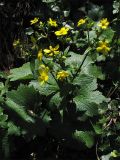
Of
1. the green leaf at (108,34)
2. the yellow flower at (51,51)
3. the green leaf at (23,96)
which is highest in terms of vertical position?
the yellow flower at (51,51)

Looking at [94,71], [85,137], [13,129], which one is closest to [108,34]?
[94,71]

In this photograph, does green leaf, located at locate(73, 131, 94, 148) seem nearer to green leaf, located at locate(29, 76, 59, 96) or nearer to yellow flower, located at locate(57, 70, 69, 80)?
green leaf, located at locate(29, 76, 59, 96)

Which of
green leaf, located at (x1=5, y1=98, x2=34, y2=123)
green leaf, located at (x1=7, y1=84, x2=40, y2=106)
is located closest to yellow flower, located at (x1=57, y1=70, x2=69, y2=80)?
green leaf, located at (x1=7, y1=84, x2=40, y2=106)

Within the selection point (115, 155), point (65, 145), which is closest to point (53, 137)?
point (65, 145)

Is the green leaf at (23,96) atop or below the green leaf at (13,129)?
atop

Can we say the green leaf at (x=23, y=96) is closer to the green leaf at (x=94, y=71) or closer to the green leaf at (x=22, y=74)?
the green leaf at (x=22, y=74)

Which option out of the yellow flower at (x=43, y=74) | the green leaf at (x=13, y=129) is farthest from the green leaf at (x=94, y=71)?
the green leaf at (x=13, y=129)

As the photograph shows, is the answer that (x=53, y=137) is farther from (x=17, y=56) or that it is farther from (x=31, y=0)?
(x=31, y=0)

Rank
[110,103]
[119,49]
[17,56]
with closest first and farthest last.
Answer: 1. [110,103]
2. [119,49]
3. [17,56]
